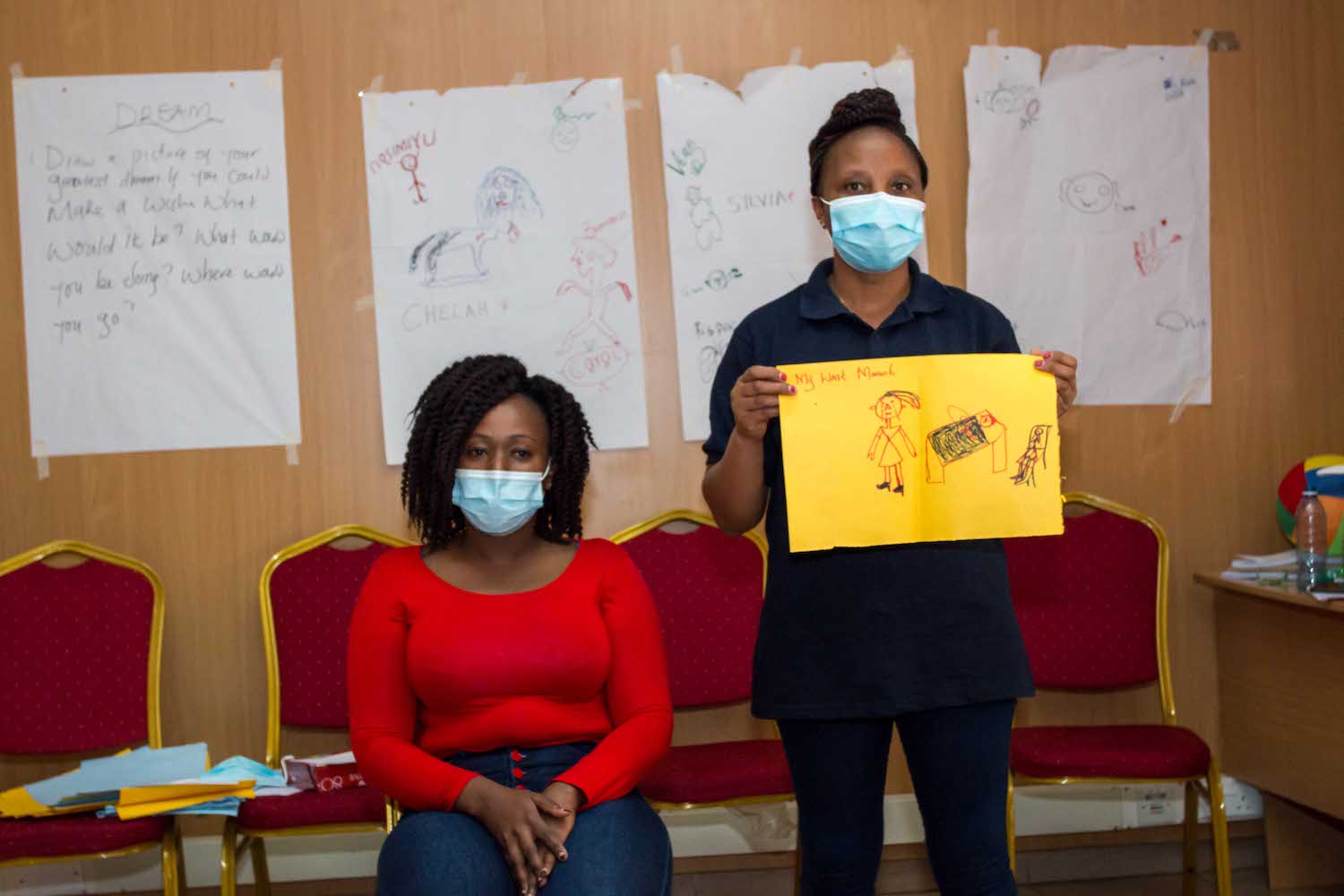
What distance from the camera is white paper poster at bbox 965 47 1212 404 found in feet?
12.0

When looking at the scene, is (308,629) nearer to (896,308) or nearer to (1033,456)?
(896,308)

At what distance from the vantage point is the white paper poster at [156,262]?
3.52 meters

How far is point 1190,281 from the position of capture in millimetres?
3711

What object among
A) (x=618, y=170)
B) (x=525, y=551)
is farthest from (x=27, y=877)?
(x=618, y=170)

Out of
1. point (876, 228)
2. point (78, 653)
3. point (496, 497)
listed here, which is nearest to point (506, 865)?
point (496, 497)

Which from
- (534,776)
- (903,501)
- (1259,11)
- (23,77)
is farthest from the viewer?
(1259,11)

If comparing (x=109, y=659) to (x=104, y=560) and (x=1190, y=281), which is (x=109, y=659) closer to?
(x=104, y=560)

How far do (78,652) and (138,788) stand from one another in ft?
2.21

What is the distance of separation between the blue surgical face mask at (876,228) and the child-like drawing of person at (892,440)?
0.22m

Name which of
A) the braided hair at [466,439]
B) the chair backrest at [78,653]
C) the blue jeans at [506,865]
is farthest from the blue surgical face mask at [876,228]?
the chair backrest at [78,653]

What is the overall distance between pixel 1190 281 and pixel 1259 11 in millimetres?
886

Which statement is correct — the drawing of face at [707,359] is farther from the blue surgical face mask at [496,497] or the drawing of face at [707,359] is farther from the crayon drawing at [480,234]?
the blue surgical face mask at [496,497]

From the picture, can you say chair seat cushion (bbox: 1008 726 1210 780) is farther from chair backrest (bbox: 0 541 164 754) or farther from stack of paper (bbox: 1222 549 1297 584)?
chair backrest (bbox: 0 541 164 754)

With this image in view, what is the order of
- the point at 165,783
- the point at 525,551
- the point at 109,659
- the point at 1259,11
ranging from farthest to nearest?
the point at 1259,11 < the point at 109,659 < the point at 165,783 < the point at 525,551
